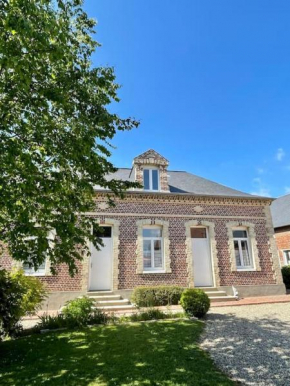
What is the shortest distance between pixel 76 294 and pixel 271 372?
25.7 ft

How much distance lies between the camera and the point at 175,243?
1140 cm

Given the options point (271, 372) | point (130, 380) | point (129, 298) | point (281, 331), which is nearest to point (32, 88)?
point (130, 380)

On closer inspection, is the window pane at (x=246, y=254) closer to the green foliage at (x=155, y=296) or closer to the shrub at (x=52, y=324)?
the green foliage at (x=155, y=296)

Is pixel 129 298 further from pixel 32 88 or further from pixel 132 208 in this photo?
pixel 32 88

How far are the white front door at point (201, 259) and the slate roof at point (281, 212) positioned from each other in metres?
10.9

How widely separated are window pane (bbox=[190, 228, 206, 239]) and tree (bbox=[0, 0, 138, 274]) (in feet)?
23.2

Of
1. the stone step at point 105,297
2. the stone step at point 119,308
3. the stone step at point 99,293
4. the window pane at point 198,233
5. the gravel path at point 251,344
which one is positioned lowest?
the gravel path at point 251,344

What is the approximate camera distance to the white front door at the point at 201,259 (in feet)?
37.7

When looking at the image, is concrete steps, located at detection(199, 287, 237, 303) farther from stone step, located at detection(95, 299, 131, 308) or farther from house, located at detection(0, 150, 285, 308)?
stone step, located at detection(95, 299, 131, 308)

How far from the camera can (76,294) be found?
32.8 ft

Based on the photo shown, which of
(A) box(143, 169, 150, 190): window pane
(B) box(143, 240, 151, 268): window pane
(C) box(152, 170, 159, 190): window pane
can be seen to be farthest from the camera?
(C) box(152, 170, 159, 190): window pane

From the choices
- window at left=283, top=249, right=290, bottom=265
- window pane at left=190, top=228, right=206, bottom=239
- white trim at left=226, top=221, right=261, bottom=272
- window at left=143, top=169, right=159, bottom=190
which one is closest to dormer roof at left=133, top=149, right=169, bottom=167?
window at left=143, top=169, right=159, bottom=190

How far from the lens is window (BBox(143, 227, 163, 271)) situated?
11102 mm

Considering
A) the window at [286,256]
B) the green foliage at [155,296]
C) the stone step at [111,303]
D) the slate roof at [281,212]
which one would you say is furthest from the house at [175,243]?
the window at [286,256]
